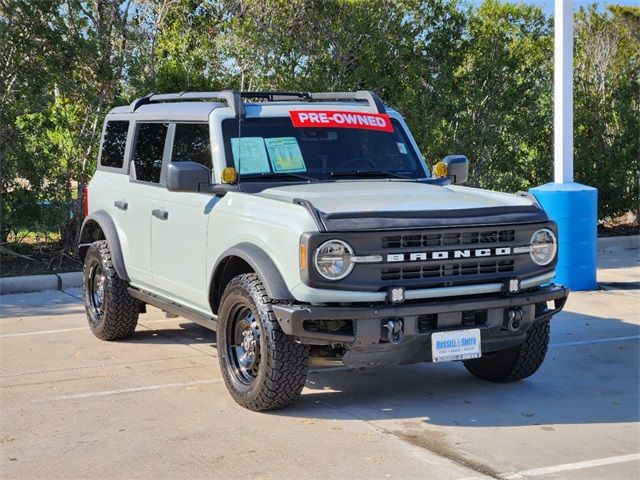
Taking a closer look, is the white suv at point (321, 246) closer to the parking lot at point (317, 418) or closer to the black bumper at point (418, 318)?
the black bumper at point (418, 318)

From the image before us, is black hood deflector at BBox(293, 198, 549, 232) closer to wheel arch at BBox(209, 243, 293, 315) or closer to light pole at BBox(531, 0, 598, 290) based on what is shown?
wheel arch at BBox(209, 243, 293, 315)

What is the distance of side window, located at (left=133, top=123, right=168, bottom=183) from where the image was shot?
7.82 metres

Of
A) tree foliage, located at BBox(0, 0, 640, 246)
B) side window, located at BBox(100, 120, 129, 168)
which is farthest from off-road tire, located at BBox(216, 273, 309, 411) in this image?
tree foliage, located at BBox(0, 0, 640, 246)

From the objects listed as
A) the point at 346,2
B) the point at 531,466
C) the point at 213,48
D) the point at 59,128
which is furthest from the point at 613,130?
the point at 531,466

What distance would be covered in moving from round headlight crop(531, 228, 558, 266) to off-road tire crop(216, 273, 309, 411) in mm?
1621

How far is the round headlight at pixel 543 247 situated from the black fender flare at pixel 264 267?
166cm

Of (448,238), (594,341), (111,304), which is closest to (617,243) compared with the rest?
(594,341)

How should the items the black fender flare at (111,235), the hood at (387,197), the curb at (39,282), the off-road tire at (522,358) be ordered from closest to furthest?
the hood at (387,197), the off-road tire at (522,358), the black fender flare at (111,235), the curb at (39,282)

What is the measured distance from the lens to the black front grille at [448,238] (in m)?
5.89

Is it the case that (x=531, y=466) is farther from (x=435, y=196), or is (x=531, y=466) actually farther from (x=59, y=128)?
(x=59, y=128)

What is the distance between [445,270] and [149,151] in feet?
9.89

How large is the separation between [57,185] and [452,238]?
7666 millimetres

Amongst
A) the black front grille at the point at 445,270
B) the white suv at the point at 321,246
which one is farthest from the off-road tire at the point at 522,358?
the black front grille at the point at 445,270

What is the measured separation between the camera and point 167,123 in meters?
7.74
